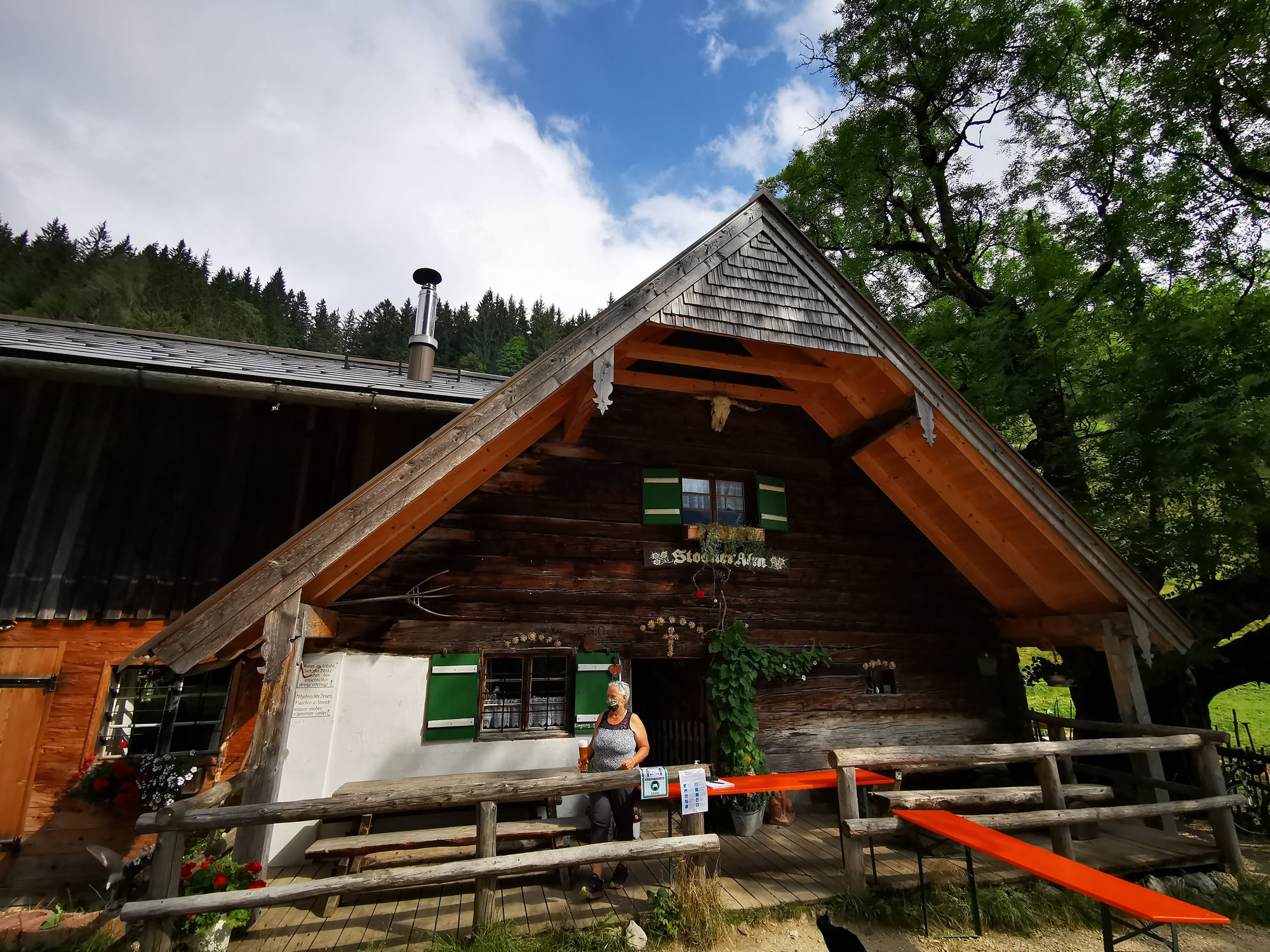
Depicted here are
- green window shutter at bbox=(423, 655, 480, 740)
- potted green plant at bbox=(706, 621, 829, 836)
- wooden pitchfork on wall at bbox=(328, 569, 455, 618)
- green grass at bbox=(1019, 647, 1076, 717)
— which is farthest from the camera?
green grass at bbox=(1019, 647, 1076, 717)

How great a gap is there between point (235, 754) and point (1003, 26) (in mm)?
17933

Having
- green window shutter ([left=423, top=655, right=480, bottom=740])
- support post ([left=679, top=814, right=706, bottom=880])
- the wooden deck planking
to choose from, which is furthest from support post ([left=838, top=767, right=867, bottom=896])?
green window shutter ([left=423, top=655, right=480, bottom=740])

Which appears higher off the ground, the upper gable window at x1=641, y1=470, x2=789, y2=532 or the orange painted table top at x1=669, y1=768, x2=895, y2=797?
the upper gable window at x1=641, y1=470, x2=789, y2=532

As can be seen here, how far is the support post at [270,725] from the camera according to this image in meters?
4.62

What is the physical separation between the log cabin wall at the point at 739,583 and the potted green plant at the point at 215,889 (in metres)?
2.43

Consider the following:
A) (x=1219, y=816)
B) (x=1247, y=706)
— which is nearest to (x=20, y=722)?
(x=1219, y=816)

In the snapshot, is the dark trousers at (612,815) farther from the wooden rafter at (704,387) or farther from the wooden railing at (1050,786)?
the wooden rafter at (704,387)

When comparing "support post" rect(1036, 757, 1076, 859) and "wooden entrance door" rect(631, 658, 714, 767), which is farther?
"wooden entrance door" rect(631, 658, 714, 767)

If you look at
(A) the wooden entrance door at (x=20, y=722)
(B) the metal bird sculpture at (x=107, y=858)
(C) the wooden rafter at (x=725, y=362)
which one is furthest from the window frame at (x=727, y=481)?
(A) the wooden entrance door at (x=20, y=722)

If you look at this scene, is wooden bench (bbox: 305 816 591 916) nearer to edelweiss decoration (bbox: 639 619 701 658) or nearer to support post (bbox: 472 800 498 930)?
support post (bbox: 472 800 498 930)

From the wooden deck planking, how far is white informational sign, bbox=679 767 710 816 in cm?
87

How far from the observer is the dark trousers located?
5.31 meters

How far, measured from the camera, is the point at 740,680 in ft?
24.3

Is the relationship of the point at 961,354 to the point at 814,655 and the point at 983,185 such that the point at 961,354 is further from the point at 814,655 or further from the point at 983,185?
the point at 814,655
